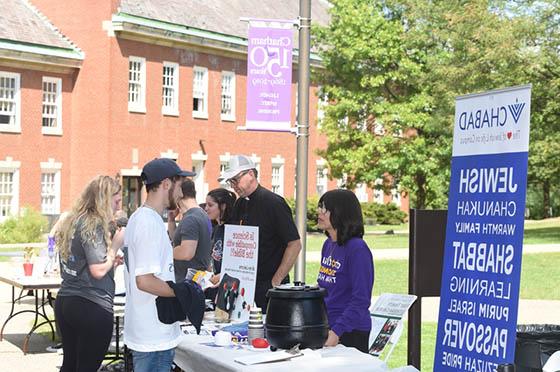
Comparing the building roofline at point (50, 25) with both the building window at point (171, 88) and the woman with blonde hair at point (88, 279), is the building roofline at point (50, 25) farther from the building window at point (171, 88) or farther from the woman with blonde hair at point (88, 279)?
the woman with blonde hair at point (88, 279)

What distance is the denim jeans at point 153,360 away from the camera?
6203 millimetres

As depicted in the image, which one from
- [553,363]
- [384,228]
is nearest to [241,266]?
[553,363]

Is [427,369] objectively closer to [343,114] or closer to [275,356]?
[275,356]

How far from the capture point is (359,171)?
153 ft

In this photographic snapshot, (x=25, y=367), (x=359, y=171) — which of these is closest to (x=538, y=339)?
(x=25, y=367)

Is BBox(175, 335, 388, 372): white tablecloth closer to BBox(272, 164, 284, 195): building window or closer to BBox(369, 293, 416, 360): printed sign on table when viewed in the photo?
BBox(369, 293, 416, 360): printed sign on table

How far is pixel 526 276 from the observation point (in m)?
23.5

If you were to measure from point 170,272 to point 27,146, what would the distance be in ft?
116

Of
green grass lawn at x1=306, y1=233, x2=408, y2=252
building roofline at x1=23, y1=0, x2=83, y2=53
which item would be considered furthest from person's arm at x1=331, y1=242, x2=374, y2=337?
building roofline at x1=23, y1=0, x2=83, y2=53

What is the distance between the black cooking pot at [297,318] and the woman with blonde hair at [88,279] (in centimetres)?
168

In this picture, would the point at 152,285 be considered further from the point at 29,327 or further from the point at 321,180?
the point at 321,180

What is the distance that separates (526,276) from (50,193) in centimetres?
2356

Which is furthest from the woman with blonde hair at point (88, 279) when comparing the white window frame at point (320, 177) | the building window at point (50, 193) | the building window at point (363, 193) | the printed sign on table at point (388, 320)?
the building window at point (363, 193)

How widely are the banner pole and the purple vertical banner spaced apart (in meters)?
0.69
